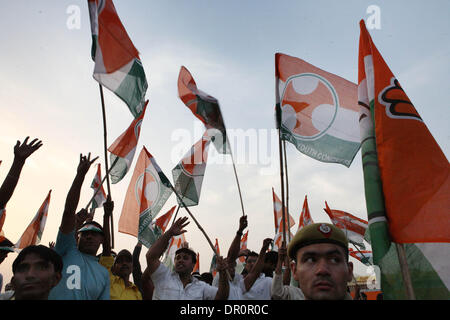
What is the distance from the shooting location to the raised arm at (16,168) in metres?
2.81

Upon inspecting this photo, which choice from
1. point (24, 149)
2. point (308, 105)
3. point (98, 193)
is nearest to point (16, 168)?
point (24, 149)

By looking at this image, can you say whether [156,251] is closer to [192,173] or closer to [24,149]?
[24,149]

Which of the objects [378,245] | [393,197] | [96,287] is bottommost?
[96,287]

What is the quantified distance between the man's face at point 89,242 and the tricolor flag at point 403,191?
2.74 meters

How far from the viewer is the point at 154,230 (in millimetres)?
8375

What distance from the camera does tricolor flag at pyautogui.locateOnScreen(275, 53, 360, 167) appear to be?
4844 mm

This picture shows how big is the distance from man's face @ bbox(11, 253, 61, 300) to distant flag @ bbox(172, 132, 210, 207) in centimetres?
416

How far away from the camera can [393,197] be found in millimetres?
2785

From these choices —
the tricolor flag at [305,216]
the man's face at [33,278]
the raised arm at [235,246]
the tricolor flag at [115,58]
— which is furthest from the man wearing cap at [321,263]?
the tricolor flag at [305,216]

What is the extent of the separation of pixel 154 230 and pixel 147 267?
4.55 m
